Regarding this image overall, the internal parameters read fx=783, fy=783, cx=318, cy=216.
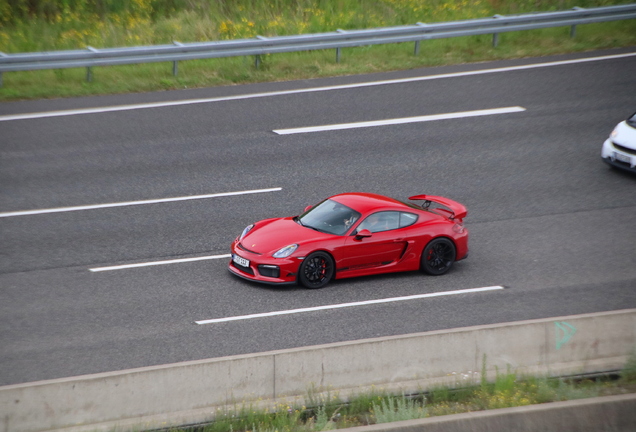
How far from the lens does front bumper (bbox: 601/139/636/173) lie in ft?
49.3

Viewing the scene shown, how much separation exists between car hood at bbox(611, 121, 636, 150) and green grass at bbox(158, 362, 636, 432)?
24.1 ft

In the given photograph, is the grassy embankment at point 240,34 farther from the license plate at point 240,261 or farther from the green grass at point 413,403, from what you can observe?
the green grass at point 413,403

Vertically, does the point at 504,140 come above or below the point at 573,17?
below

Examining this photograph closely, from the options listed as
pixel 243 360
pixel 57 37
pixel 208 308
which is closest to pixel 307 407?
pixel 243 360

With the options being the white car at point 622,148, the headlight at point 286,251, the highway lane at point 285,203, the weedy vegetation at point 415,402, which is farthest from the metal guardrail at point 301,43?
the weedy vegetation at point 415,402

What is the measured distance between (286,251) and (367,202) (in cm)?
163

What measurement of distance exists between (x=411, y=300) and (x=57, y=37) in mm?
15166

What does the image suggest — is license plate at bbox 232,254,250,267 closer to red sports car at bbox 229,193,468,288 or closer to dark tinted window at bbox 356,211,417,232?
red sports car at bbox 229,193,468,288

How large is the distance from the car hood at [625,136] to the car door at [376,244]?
587 centimetres

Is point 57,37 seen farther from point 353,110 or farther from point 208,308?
point 208,308

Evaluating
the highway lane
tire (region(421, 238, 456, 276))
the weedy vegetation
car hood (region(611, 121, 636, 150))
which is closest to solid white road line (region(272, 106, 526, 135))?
the highway lane

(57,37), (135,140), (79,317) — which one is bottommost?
(79,317)

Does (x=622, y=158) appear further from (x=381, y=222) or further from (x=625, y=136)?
(x=381, y=222)

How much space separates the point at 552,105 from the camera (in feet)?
60.8
